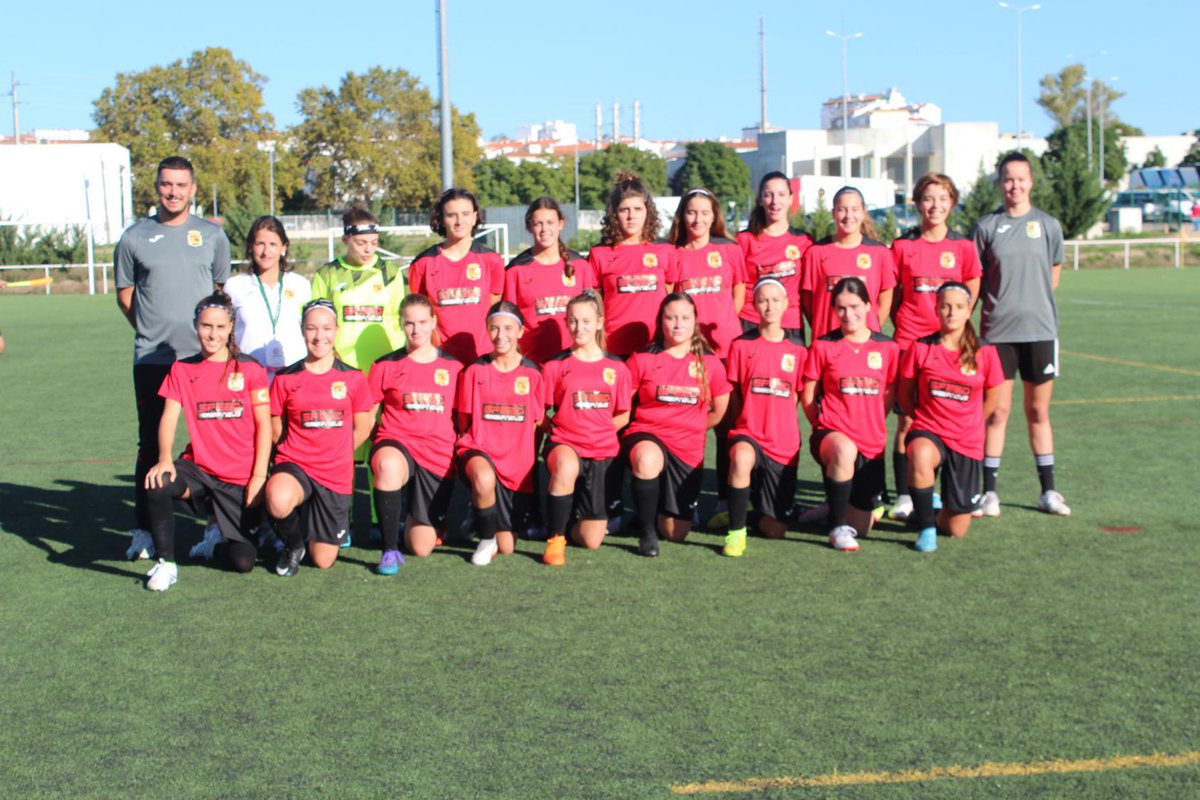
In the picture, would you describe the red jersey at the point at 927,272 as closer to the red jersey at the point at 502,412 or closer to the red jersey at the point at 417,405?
the red jersey at the point at 502,412

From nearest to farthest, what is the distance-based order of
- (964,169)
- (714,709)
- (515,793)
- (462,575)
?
(515,793) < (714,709) < (462,575) < (964,169)

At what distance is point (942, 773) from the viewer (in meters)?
3.35

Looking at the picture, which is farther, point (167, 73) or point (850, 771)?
point (167, 73)

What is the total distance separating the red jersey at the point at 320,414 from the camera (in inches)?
220

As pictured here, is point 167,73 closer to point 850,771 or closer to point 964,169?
point 964,169

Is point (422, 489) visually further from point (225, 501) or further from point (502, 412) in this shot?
point (225, 501)

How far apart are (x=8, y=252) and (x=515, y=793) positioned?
108ft

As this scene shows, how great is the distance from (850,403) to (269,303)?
2719 millimetres

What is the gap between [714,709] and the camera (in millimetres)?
3811

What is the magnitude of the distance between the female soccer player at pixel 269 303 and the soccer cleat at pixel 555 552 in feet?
5.00

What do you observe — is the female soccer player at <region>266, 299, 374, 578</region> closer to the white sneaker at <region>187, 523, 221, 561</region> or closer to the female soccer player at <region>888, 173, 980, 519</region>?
the white sneaker at <region>187, 523, 221, 561</region>

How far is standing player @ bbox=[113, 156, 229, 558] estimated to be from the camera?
5680 mm

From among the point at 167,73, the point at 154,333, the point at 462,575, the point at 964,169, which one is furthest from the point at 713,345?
the point at 964,169

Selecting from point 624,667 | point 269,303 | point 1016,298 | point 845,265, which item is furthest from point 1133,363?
point 624,667
